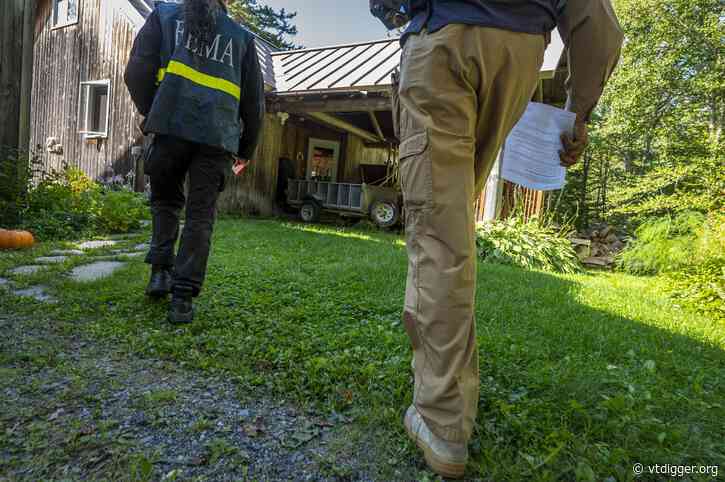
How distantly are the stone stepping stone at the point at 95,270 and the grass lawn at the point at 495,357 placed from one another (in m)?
0.11

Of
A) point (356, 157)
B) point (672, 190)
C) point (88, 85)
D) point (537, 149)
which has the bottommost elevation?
point (537, 149)

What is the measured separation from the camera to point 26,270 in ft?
8.68

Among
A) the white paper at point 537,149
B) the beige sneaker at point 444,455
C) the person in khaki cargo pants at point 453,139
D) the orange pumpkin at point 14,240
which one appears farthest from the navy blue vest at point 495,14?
the orange pumpkin at point 14,240

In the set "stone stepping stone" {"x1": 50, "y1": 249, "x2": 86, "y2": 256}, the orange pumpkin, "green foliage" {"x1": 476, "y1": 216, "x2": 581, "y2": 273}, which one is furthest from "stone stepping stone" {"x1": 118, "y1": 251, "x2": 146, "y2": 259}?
"green foliage" {"x1": 476, "y1": 216, "x2": 581, "y2": 273}

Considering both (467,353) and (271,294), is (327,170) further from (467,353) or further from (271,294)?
(467,353)

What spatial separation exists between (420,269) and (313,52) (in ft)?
32.9

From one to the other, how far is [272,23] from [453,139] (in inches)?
932

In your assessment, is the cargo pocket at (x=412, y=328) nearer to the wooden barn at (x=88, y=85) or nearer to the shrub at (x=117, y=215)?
the shrub at (x=117, y=215)

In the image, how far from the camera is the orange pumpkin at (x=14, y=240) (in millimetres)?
3252

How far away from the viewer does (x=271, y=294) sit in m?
2.55

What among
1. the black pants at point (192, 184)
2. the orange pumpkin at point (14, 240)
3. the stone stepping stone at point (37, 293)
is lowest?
the stone stepping stone at point (37, 293)

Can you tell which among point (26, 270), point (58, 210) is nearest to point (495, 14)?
point (26, 270)

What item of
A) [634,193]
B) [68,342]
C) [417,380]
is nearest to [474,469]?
[417,380]

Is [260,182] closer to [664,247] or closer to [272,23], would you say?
[664,247]
